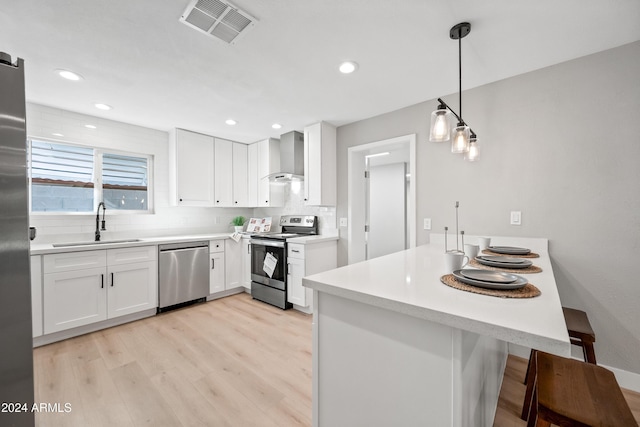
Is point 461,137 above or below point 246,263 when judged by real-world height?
above

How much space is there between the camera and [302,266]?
319 cm

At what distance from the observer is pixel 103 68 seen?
6.88ft

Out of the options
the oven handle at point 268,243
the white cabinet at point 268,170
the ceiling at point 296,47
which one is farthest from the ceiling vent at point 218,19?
the white cabinet at point 268,170

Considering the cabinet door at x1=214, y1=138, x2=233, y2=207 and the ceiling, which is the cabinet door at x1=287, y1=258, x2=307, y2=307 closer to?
the cabinet door at x1=214, y1=138, x2=233, y2=207

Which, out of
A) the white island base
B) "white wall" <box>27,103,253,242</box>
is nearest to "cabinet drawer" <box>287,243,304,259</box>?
"white wall" <box>27,103,253,242</box>

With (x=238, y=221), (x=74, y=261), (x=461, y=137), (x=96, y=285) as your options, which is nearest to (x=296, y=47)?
(x=461, y=137)

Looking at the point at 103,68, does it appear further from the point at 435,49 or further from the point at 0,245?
the point at 435,49

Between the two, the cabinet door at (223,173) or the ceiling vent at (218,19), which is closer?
Answer: the ceiling vent at (218,19)

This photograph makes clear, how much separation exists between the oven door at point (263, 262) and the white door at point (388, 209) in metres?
1.78

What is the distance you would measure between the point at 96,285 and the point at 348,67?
10.9 feet

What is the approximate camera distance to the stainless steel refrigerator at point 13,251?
0.89m

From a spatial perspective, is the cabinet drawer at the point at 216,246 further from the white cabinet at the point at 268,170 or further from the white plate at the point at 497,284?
the white plate at the point at 497,284

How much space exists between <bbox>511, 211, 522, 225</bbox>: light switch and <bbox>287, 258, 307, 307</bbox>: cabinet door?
2175mm

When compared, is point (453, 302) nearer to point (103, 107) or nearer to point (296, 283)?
point (296, 283)
